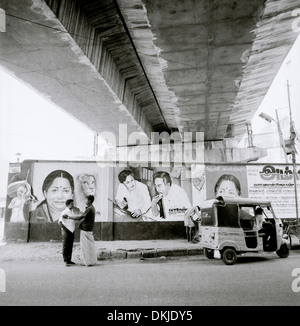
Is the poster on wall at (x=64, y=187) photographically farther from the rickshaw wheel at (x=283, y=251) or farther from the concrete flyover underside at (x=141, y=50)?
the rickshaw wheel at (x=283, y=251)

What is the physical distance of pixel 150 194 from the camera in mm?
10289

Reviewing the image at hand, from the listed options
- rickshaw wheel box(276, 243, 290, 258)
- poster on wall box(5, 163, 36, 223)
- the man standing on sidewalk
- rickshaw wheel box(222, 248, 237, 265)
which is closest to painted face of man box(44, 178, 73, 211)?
poster on wall box(5, 163, 36, 223)

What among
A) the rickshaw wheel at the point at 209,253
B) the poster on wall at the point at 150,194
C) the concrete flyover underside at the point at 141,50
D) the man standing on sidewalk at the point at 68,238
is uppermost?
the concrete flyover underside at the point at 141,50

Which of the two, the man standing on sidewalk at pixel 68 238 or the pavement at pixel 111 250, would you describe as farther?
the pavement at pixel 111 250

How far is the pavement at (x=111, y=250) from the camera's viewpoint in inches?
299

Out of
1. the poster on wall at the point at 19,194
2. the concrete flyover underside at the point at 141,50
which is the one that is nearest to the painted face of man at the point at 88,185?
the poster on wall at the point at 19,194

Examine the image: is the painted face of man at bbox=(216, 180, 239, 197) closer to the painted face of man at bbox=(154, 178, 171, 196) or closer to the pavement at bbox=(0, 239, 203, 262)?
the painted face of man at bbox=(154, 178, 171, 196)

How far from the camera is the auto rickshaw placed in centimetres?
631

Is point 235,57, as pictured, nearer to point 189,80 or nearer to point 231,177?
point 189,80

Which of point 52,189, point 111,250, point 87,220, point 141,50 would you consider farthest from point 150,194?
point 141,50

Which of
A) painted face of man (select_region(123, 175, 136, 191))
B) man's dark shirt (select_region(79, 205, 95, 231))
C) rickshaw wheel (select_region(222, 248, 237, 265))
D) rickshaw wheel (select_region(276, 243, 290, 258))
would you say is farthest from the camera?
painted face of man (select_region(123, 175, 136, 191))

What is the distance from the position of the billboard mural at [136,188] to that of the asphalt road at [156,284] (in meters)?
3.44

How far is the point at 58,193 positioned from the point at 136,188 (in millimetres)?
2628

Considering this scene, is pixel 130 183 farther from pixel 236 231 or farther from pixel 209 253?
pixel 236 231
